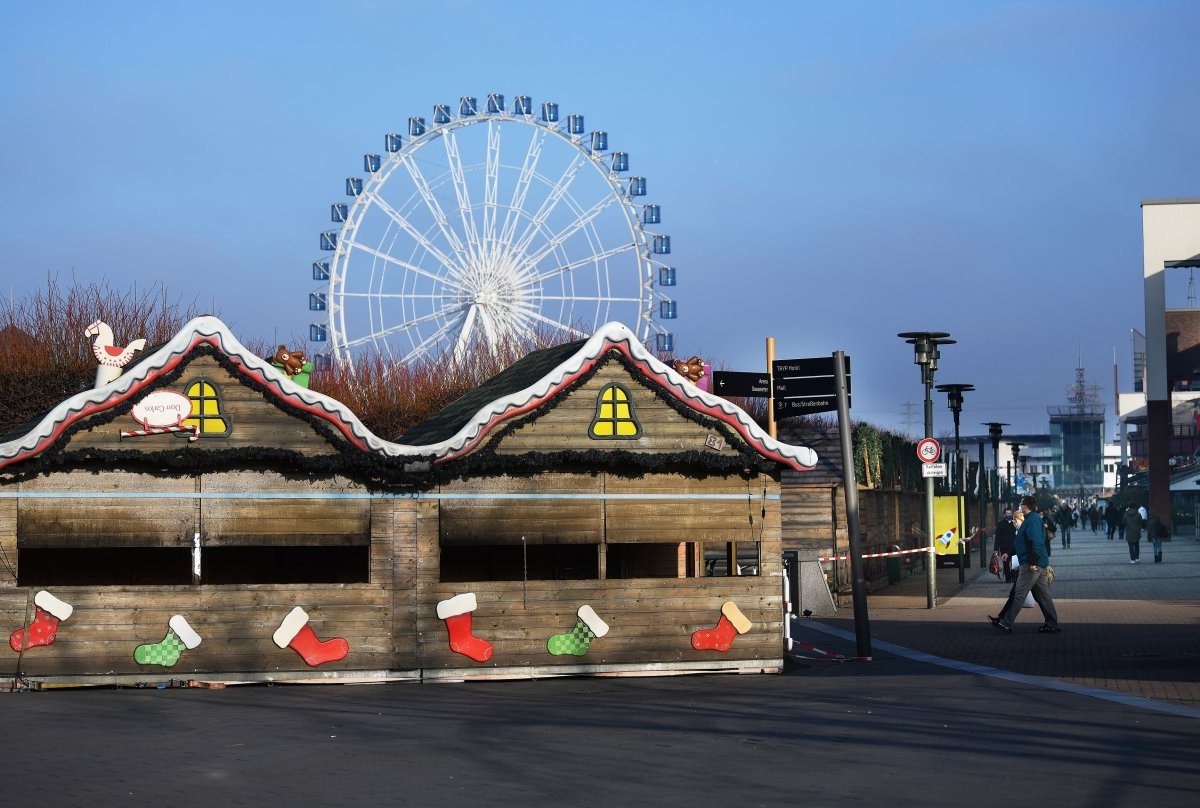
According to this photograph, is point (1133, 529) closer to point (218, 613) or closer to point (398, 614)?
point (398, 614)

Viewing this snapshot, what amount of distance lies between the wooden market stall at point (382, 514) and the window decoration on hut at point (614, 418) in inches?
1.0

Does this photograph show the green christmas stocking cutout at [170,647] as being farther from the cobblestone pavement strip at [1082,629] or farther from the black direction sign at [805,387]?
the black direction sign at [805,387]

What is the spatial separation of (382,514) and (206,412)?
2.07 metres

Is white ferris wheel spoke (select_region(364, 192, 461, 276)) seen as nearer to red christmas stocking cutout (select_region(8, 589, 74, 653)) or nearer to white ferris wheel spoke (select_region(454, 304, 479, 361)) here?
white ferris wheel spoke (select_region(454, 304, 479, 361))

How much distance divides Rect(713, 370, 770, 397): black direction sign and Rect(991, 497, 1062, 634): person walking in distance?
4.10 m

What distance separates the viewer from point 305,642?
16938 millimetres

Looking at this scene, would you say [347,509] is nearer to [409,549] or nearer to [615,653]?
[409,549]

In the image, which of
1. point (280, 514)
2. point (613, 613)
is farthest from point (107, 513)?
point (613, 613)

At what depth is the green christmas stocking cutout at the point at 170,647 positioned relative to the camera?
16.6 m

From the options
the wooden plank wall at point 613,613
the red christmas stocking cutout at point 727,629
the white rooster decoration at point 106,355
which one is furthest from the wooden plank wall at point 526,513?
the white rooster decoration at point 106,355

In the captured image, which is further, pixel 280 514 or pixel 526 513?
pixel 526 513

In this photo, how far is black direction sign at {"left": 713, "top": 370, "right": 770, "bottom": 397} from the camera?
2230cm

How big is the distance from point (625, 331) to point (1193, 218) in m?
54.5

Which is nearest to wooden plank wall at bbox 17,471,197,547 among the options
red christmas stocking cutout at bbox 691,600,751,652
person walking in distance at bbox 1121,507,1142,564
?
red christmas stocking cutout at bbox 691,600,751,652
